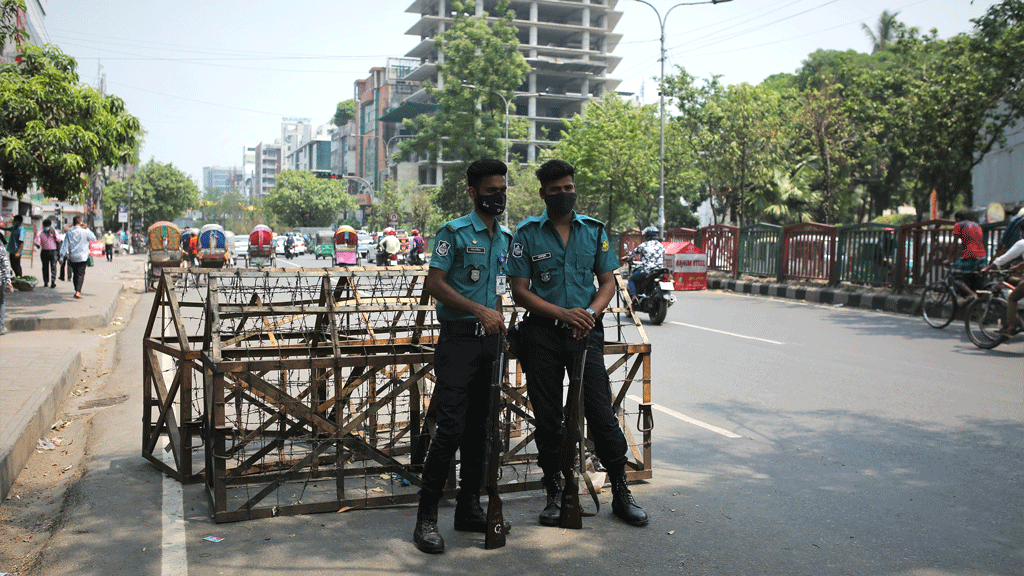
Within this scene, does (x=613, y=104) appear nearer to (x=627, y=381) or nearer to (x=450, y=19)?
(x=627, y=381)

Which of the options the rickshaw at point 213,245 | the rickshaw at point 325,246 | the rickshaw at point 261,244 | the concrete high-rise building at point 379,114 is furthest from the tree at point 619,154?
the concrete high-rise building at point 379,114

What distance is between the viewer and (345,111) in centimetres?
13575

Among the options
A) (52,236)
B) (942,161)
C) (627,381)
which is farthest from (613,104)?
(627,381)

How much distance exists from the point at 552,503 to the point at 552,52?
286 ft

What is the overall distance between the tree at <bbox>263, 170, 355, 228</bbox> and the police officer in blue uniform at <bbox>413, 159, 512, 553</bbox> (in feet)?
315

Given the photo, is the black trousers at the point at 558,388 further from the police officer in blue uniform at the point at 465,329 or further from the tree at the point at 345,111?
the tree at the point at 345,111

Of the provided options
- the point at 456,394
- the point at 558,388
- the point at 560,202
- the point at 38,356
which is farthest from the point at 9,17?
the point at 558,388

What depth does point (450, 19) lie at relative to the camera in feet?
289

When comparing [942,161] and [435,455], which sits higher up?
[942,161]

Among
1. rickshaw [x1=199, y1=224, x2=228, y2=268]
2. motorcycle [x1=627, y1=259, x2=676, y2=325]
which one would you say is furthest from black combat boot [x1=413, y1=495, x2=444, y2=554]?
rickshaw [x1=199, y1=224, x2=228, y2=268]

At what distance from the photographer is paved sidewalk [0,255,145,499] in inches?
223

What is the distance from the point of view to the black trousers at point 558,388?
414cm

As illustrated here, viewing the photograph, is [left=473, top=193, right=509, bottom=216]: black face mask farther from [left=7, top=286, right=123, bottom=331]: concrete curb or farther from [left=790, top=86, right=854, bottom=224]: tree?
[left=790, top=86, right=854, bottom=224]: tree

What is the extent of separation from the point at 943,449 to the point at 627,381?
254 cm
